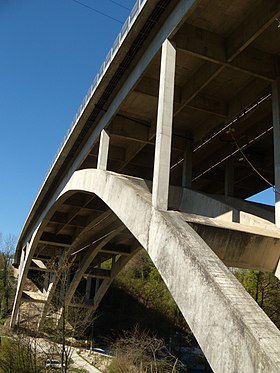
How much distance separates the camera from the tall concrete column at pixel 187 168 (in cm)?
1562

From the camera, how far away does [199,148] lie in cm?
1905

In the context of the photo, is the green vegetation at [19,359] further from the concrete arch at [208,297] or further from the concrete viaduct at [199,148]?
the concrete arch at [208,297]

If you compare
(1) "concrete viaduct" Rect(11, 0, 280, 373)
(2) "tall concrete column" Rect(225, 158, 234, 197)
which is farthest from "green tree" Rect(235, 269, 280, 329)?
(2) "tall concrete column" Rect(225, 158, 234, 197)

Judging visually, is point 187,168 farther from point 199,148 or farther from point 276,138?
point 276,138

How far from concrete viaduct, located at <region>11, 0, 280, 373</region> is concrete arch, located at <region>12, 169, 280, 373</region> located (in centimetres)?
2

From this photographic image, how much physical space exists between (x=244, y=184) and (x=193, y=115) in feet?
26.4

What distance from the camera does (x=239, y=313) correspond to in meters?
6.65

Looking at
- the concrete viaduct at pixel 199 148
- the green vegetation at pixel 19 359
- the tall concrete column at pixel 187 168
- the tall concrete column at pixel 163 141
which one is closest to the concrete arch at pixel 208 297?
the concrete viaduct at pixel 199 148

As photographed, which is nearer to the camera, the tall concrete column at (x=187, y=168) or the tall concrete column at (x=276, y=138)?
the tall concrete column at (x=276, y=138)

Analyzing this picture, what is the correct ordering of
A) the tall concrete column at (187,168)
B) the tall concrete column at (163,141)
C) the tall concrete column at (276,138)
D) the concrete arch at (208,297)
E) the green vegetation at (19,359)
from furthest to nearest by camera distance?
1. the green vegetation at (19,359)
2. the tall concrete column at (187,168)
3. the tall concrete column at (276,138)
4. the tall concrete column at (163,141)
5. the concrete arch at (208,297)

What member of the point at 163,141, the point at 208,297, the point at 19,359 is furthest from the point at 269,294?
the point at 208,297

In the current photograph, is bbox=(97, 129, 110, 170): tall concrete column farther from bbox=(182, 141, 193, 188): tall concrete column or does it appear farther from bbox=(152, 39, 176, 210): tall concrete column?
bbox=(152, 39, 176, 210): tall concrete column

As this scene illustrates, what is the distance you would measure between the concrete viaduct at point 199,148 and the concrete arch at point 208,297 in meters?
0.02

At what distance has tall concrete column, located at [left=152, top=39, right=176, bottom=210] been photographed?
407 inches
